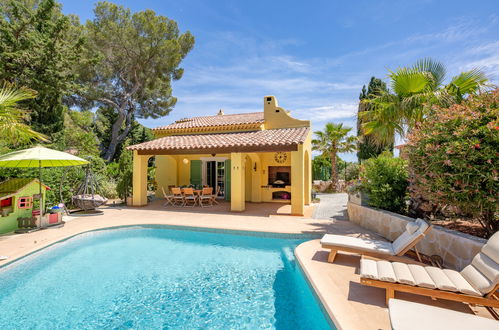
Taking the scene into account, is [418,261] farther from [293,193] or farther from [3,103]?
[3,103]

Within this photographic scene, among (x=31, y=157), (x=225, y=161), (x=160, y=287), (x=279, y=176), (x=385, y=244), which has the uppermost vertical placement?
(x=225, y=161)

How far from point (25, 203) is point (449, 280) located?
12656mm

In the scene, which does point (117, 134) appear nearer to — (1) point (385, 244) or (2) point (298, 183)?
(2) point (298, 183)

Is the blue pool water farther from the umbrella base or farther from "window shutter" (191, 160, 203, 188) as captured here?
"window shutter" (191, 160, 203, 188)

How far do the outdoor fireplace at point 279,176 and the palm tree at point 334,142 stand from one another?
971 cm

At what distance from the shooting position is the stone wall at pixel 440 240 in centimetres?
493

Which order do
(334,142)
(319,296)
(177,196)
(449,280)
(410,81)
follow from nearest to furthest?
(449,280) → (319,296) → (410,81) → (177,196) → (334,142)

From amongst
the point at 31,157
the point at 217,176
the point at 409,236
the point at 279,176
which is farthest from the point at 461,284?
the point at 217,176

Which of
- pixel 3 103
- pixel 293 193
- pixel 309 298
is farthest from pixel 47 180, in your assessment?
pixel 309 298

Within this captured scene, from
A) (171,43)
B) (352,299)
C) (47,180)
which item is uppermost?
(171,43)

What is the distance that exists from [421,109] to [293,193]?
19.8ft

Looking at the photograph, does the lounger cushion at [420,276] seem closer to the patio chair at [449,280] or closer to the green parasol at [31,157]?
the patio chair at [449,280]

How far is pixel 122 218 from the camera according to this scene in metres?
10.8

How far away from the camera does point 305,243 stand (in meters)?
7.08
